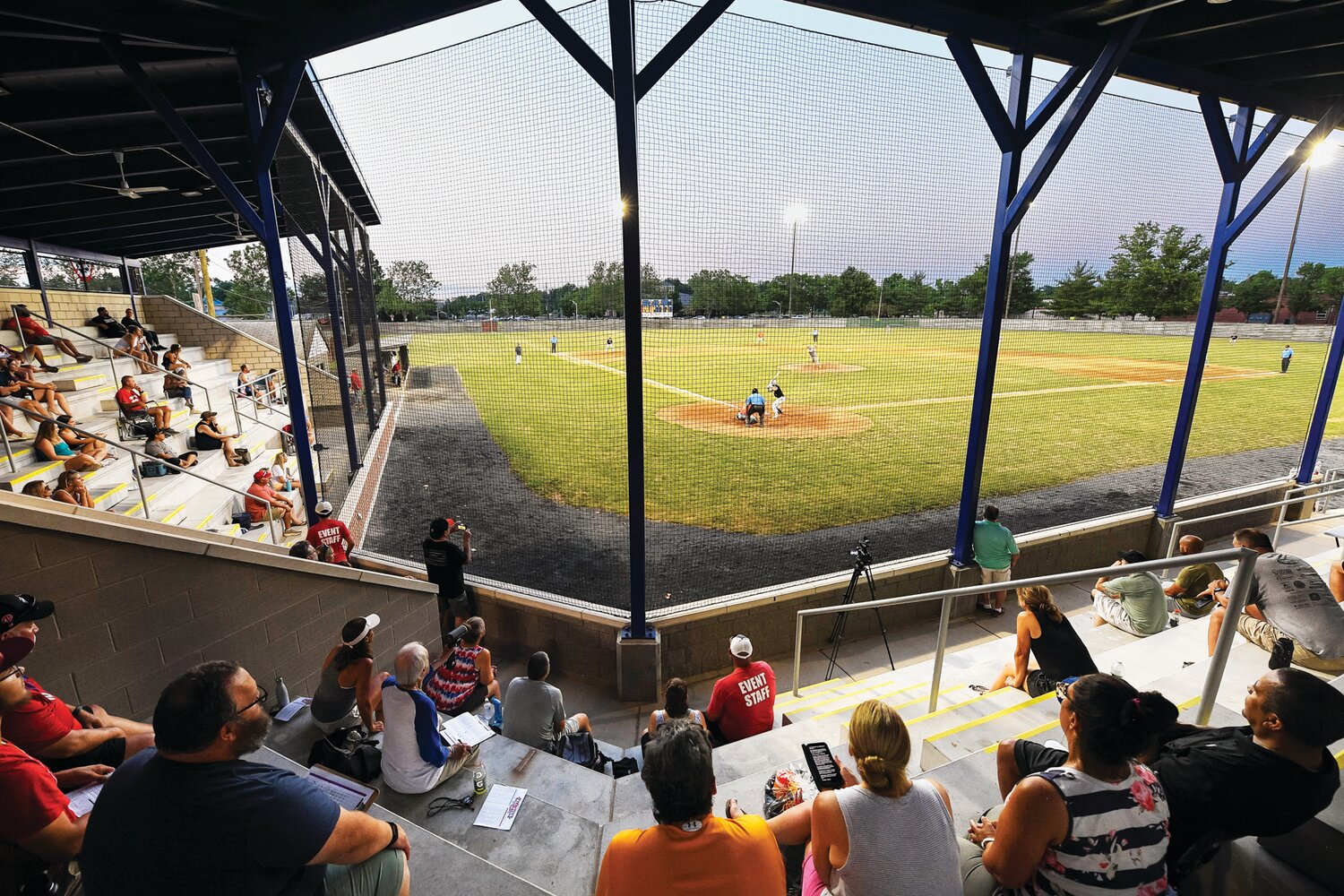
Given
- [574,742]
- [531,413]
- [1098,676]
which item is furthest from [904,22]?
[531,413]

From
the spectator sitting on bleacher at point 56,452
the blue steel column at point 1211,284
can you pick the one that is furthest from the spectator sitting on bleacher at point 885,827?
the blue steel column at point 1211,284

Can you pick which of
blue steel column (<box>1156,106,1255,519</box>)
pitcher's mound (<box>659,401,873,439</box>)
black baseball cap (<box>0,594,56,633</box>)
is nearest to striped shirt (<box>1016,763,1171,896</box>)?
black baseball cap (<box>0,594,56,633</box>)

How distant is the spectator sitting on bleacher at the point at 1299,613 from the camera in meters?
3.00

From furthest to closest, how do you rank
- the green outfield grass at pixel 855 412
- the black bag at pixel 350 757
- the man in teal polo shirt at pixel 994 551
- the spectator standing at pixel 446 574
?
the green outfield grass at pixel 855 412 → the man in teal polo shirt at pixel 994 551 → the spectator standing at pixel 446 574 → the black bag at pixel 350 757

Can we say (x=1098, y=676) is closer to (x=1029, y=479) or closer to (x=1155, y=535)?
(x=1155, y=535)

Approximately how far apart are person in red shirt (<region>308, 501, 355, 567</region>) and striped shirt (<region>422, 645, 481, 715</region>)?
7.61 ft

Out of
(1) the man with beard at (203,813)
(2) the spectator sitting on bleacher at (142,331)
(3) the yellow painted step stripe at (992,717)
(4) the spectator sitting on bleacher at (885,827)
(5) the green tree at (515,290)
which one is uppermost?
(5) the green tree at (515,290)

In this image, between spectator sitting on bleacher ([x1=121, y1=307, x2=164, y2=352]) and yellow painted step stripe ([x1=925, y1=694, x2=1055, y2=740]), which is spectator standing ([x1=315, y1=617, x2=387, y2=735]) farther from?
spectator sitting on bleacher ([x1=121, y1=307, x2=164, y2=352])

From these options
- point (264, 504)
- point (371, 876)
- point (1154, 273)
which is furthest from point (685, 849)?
point (1154, 273)

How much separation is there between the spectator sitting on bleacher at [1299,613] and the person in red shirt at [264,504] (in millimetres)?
8492

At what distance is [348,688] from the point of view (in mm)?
3133

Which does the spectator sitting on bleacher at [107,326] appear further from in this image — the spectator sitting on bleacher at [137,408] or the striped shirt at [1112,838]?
the striped shirt at [1112,838]

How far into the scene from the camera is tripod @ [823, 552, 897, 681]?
5.03 m

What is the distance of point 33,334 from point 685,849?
12.0m
